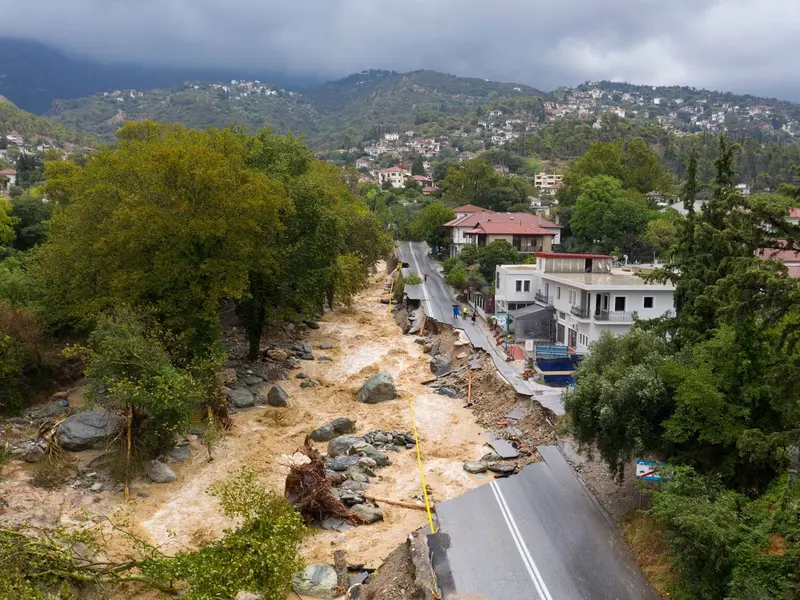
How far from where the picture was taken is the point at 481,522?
1628 centimetres

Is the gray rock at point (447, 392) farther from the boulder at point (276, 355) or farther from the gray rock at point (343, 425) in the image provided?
the boulder at point (276, 355)

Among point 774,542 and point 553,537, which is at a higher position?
point 774,542

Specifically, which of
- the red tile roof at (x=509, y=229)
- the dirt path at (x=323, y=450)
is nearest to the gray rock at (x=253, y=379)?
the dirt path at (x=323, y=450)

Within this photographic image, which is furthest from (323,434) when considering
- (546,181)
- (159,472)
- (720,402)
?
(546,181)

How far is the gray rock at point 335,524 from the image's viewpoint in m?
17.6

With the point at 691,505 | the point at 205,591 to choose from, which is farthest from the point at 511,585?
the point at 205,591

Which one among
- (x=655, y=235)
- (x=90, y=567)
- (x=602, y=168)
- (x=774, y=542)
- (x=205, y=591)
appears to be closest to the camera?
(x=774, y=542)

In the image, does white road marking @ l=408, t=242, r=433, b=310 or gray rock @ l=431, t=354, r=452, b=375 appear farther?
white road marking @ l=408, t=242, r=433, b=310

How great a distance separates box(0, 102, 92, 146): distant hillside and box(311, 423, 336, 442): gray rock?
6752 inches

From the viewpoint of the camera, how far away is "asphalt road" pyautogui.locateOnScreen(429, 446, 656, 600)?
42.1 feet

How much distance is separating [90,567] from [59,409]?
14601 millimetres

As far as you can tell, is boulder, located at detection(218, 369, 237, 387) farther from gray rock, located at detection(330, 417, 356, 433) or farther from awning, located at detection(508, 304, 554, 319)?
awning, located at detection(508, 304, 554, 319)

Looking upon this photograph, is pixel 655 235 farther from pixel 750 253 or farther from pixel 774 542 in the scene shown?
pixel 774 542

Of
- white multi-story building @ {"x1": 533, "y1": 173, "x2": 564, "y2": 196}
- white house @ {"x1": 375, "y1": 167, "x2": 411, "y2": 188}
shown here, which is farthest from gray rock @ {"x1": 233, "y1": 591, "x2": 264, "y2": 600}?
white house @ {"x1": 375, "y1": 167, "x2": 411, "y2": 188}
